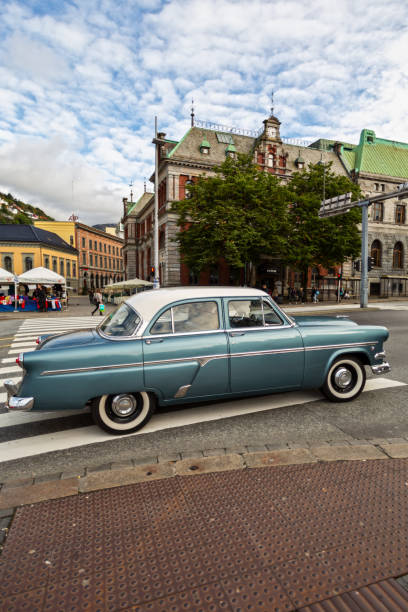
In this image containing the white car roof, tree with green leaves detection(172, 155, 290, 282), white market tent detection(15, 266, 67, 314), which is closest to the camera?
the white car roof

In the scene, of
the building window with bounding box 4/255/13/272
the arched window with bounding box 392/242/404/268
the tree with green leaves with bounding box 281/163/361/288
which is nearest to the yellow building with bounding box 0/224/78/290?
the building window with bounding box 4/255/13/272

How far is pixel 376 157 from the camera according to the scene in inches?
1783

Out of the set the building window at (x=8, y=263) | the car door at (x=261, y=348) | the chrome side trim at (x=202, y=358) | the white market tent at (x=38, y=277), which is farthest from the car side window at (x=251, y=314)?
the building window at (x=8, y=263)

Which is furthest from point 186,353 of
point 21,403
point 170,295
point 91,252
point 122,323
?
point 91,252

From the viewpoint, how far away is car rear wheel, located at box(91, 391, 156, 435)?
384cm

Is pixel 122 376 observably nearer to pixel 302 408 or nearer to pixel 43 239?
pixel 302 408

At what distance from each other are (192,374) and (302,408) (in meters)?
1.74

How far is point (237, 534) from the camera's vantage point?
230 centimetres

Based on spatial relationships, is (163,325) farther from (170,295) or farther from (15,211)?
(15,211)

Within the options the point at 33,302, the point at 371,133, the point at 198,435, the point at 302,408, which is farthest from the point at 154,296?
the point at 371,133

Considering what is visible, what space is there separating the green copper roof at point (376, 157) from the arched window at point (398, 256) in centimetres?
928

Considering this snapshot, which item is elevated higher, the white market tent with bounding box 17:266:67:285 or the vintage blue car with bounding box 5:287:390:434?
the white market tent with bounding box 17:266:67:285

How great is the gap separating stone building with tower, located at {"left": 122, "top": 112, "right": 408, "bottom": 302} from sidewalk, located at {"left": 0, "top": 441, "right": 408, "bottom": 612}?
28.8m

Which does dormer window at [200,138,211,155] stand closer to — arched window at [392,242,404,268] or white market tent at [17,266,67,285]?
white market tent at [17,266,67,285]
